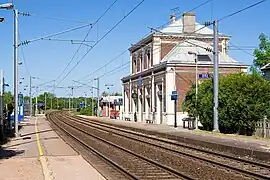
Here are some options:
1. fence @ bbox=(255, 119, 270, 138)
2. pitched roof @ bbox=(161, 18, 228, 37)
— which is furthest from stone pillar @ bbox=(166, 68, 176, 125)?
fence @ bbox=(255, 119, 270, 138)

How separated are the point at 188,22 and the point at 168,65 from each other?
13028mm

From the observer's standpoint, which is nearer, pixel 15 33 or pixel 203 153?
pixel 203 153

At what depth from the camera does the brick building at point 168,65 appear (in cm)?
5603

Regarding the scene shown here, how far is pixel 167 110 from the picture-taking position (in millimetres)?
55719

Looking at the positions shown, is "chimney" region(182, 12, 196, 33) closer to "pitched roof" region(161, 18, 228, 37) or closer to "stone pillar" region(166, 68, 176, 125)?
"pitched roof" region(161, 18, 228, 37)

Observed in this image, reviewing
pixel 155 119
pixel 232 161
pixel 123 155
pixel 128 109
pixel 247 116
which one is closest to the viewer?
pixel 232 161

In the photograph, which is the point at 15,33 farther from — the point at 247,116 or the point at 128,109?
the point at 128,109

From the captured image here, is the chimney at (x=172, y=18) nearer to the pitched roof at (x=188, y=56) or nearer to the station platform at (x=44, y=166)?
the pitched roof at (x=188, y=56)

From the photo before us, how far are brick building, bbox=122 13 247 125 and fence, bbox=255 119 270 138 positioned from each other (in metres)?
22.3

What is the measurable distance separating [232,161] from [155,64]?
44.4 meters

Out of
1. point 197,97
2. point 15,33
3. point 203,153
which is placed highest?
point 15,33

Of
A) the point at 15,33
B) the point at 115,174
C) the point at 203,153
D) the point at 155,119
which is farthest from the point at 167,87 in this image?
the point at 115,174

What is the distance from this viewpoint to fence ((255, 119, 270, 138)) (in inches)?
1229

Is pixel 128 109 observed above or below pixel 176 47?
below
